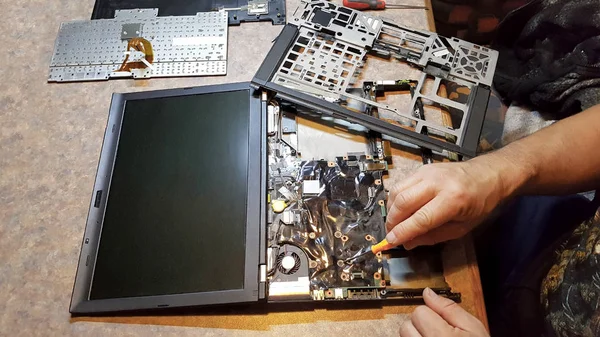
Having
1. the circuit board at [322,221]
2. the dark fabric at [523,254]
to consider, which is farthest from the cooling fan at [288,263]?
the dark fabric at [523,254]

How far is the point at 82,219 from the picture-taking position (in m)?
1.27

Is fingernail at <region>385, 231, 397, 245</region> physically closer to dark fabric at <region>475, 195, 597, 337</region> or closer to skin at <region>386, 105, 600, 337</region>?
skin at <region>386, 105, 600, 337</region>

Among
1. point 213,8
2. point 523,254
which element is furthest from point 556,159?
point 213,8

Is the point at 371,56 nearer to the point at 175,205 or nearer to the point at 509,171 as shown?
the point at 509,171

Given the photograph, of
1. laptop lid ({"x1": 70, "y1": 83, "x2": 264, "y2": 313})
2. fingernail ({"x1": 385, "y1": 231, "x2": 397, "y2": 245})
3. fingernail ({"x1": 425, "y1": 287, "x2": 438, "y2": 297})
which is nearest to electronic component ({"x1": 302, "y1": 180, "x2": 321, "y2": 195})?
laptop lid ({"x1": 70, "y1": 83, "x2": 264, "y2": 313})

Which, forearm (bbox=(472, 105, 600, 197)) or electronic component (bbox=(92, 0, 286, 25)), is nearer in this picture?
forearm (bbox=(472, 105, 600, 197))

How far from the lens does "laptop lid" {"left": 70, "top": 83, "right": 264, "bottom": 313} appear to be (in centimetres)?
110

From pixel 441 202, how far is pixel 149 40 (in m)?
1.09

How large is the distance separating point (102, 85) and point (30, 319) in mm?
731

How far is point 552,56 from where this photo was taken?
53.8 inches

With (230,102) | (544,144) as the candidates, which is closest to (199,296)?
(230,102)

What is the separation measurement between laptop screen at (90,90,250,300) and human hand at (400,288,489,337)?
41cm

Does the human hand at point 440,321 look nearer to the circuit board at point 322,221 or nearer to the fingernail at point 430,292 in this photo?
the fingernail at point 430,292

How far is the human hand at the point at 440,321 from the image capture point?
3.23 ft
